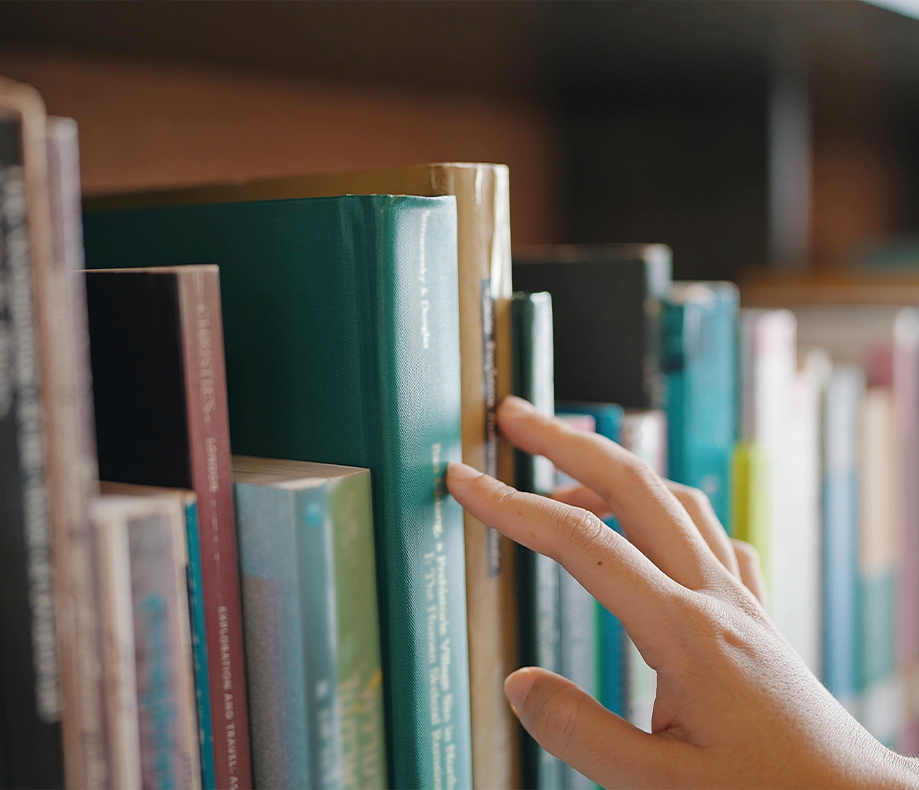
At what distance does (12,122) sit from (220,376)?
132 millimetres

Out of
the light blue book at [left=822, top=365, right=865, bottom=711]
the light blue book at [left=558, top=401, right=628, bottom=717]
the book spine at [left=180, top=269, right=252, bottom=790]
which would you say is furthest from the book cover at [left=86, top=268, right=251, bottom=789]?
the light blue book at [left=822, top=365, right=865, bottom=711]

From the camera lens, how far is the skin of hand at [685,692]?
41 cm

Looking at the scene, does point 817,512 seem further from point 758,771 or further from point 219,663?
point 219,663

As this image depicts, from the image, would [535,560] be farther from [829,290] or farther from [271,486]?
[829,290]

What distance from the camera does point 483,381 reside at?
48cm

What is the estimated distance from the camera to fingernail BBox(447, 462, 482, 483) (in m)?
0.44

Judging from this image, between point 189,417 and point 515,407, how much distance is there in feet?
0.59

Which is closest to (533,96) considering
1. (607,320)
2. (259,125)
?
(259,125)

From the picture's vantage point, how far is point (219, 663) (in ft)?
1.31

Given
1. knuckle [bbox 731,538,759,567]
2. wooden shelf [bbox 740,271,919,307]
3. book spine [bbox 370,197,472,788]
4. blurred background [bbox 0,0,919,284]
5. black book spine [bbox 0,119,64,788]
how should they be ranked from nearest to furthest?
1. black book spine [bbox 0,119,64,788]
2. book spine [bbox 370,197,472,788]
3. knuckle [bbox 731,538,759,567]
4. blurred background [bbox 0,0,919,284]
5. wooden shelf [bbox 740,271,919,307]

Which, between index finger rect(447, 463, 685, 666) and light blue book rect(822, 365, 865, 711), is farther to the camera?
light blue book rect(822, 365, 865, 711)

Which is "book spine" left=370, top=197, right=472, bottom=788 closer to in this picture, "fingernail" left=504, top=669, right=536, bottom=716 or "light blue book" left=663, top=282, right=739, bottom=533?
"fingernail" left=504, top=669, right=536, bottom=716

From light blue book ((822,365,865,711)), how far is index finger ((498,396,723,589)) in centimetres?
36

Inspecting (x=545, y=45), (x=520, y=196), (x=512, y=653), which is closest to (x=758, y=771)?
(x=512, y=653)
